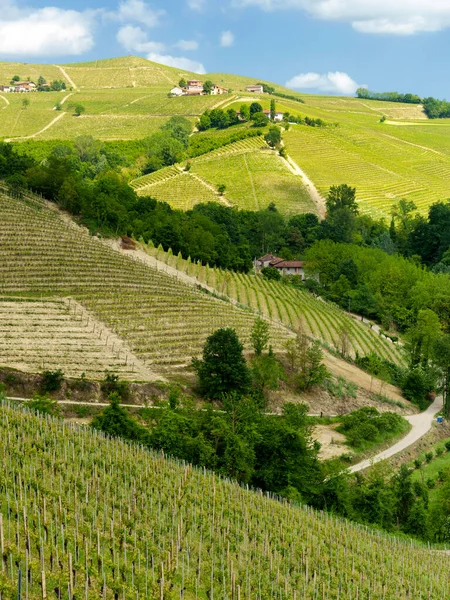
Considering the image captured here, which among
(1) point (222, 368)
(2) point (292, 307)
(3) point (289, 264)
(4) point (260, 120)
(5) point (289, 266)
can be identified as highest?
(4) point (260, 120)

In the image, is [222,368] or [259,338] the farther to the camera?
[259,338]

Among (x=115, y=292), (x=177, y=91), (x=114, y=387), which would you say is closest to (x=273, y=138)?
(x=177, y=91)

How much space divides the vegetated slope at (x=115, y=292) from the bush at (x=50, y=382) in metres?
2.17

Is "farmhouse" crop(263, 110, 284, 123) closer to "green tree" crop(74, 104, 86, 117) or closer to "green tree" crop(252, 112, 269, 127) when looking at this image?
"green tree" crop(252, 112, 269, 127)

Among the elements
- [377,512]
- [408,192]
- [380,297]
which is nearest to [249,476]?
[377,512]

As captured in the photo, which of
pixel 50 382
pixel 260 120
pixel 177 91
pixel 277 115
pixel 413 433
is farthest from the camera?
pixel 177 91

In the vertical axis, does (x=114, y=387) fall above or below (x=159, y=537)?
below

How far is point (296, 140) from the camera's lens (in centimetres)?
14725

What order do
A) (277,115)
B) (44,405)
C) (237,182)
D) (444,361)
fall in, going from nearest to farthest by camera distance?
(44,405) → (444,361) → (237,182) → (277,115)

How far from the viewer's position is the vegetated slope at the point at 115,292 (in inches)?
1913

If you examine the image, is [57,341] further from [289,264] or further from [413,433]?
[289,264]

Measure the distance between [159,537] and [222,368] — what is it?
76.8 ft

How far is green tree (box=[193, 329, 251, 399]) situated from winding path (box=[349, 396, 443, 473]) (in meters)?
8.47

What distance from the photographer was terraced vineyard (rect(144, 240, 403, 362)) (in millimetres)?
64312
